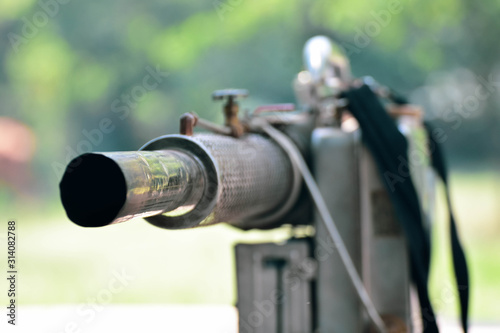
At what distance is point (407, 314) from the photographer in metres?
1.25

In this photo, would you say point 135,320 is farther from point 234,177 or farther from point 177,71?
point 177,71

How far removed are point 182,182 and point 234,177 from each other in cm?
15

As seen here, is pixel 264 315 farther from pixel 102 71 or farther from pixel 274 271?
pixel 102 71

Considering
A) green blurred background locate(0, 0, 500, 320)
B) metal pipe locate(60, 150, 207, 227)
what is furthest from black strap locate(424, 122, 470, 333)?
green blurred background locate(0, 0, 500, 320)

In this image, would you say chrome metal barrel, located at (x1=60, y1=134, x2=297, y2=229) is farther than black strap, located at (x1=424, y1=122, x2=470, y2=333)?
No

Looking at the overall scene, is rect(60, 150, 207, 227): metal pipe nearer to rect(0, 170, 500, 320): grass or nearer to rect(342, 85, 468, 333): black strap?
rect(342, 85, 468, 333): black strap

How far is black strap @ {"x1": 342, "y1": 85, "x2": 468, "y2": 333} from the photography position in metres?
1.21

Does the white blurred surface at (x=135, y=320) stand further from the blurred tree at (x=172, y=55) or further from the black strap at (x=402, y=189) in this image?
the blurred tree at (x=172, y=55)

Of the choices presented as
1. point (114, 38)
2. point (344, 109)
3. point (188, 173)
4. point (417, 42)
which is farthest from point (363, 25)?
point (188, 173)

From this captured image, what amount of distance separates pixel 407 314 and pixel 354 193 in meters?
0.21

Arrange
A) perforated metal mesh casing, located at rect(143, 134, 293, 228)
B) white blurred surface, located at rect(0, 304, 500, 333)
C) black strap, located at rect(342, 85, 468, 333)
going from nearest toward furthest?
perforated metal mesh casing, located at rect(143, 134, 293, 228)
black strap, located at rect(342, 85, 468, 333)
white blurred surface, located at rect(0, 304, 500, 333)

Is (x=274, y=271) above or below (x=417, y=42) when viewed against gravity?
below

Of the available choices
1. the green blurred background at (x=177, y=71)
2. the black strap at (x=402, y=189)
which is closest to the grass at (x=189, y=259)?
the green blurred background at (x=177, y=71)

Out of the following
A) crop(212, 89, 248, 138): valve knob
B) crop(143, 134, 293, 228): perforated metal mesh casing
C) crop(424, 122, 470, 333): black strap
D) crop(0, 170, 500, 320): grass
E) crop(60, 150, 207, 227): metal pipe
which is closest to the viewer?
crop(60, 150, 207, 227): metal pipe
